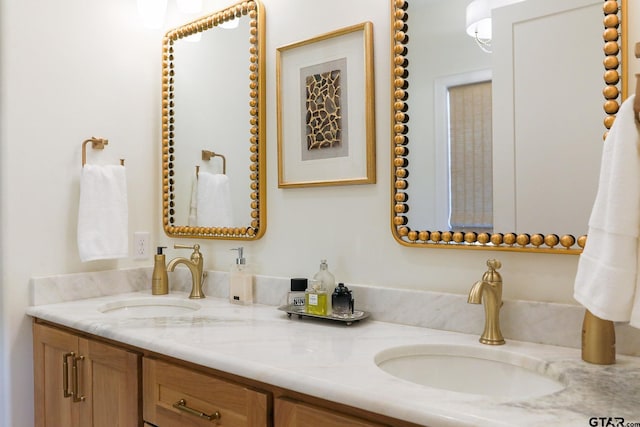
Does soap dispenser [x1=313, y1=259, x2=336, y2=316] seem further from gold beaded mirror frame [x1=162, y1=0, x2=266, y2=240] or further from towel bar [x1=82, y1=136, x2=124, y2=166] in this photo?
towel bar [x1=82, y1=136, x2=124, y2=166]

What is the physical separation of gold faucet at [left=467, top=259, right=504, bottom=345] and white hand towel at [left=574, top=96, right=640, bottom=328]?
0.98ft

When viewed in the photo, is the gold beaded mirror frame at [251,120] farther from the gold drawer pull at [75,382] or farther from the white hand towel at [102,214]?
the gold drawer pull at [75,382]

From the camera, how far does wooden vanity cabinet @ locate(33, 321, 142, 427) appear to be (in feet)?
4.19

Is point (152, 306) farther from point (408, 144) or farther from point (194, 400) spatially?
point (408, 144)

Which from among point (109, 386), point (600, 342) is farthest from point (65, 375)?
point (600, 342)

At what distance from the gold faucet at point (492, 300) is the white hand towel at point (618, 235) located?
0.30m

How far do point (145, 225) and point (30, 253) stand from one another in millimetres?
447

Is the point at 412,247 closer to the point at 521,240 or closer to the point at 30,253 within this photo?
the point at 521,240

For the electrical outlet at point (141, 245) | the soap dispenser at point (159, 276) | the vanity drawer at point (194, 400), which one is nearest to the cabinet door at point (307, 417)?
the vanity drawer at point (194, 400)

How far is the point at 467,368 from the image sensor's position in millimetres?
1106

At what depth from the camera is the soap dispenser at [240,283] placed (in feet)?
5.33

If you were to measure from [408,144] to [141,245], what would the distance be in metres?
1.21

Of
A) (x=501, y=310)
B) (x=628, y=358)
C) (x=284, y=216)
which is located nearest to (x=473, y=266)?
(x=501, y=310)

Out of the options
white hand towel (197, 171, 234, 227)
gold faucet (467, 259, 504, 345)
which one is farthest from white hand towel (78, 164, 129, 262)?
gold faucet (467, 259, 504, 345)
